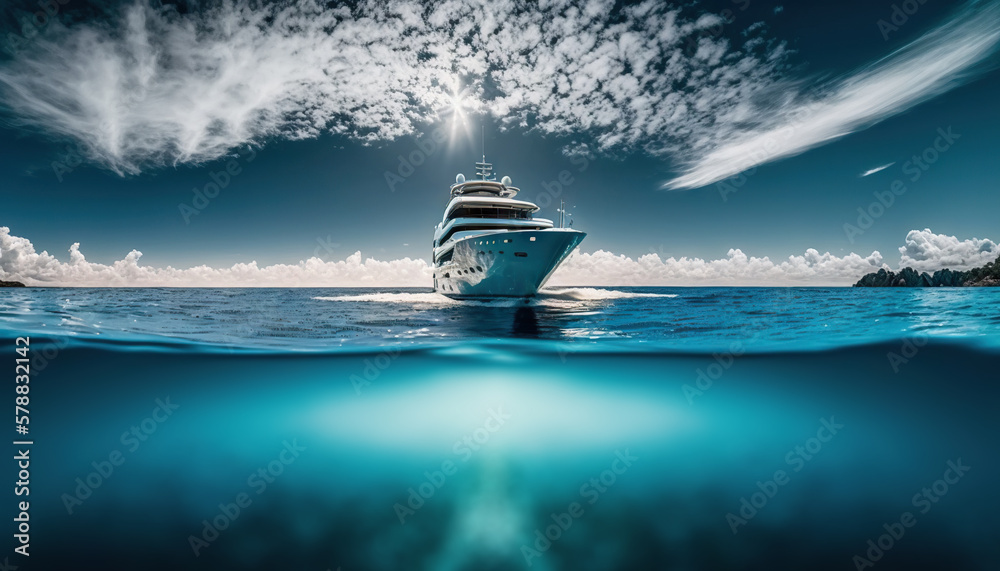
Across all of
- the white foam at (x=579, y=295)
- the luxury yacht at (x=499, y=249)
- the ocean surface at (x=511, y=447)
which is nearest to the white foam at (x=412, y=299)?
the luxury yacht at (x=499, y=249)

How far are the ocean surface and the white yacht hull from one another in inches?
387

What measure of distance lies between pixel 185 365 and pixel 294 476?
7444mm

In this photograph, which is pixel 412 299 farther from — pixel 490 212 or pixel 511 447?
pixel 511 447

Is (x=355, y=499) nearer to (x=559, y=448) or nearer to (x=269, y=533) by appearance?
(x=269, y=533)

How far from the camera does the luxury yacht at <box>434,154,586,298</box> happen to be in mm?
23672

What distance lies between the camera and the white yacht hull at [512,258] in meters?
23.4

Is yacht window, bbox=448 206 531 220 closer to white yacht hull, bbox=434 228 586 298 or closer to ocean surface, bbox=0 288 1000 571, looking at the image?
white yacht hull, bbox=434 228 586 298

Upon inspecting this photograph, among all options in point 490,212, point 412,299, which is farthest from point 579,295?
point 412,299

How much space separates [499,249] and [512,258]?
1129 mm

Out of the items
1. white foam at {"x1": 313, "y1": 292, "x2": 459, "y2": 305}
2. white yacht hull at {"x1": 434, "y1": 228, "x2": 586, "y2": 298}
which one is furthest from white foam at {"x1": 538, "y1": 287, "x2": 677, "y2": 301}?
white foam at {"x1": 313, "y1": 292, "x2": 459, "y2": 305}

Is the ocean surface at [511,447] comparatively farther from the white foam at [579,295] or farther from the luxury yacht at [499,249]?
the white foam at [579,295]

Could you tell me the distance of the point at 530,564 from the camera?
486 centimetres

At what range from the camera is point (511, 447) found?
26.2 feet

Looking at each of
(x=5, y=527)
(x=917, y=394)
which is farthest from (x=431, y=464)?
(x=917, y=394)
